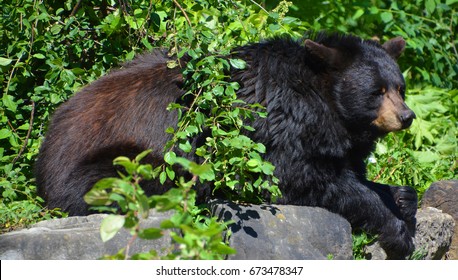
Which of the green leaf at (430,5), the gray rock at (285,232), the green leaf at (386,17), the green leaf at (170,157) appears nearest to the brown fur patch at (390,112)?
the gray rock at (285,232)

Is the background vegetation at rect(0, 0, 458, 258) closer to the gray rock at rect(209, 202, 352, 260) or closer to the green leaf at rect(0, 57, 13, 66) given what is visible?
the green leaf at rect(0, 57, 13, 66)

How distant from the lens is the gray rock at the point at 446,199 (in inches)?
296

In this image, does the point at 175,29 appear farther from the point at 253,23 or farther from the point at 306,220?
the point at 306,220

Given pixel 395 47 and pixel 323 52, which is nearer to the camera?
pixel 323 52

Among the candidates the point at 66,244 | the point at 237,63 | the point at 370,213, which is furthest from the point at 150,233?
the point at 370,213

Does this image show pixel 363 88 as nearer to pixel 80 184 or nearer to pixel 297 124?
pixel 297 124

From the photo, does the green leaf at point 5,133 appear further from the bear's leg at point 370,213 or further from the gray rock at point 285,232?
the bear's leg at point 370,213

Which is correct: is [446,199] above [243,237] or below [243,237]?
below

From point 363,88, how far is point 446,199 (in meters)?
1.48

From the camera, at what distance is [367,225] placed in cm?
688

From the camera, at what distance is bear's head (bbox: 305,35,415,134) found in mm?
6801

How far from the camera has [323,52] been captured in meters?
6.82
